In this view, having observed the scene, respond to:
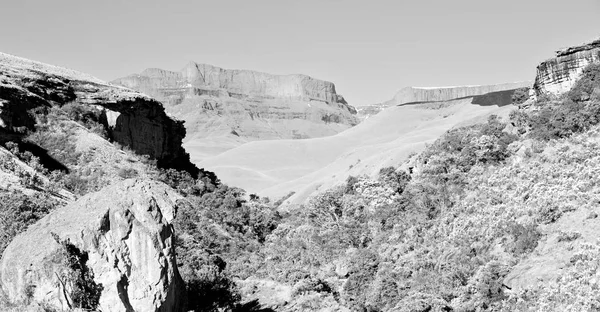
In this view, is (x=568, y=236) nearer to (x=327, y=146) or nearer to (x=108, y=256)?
(x=108, y=256)

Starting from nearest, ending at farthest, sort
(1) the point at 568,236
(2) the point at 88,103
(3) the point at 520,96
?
(1) the point at 568,236 → (3) the point at 520,96 → (2) the point at 88,103

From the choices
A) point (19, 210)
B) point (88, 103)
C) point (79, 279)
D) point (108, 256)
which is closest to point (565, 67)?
point (19, 210)

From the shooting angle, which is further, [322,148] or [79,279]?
[322,148]

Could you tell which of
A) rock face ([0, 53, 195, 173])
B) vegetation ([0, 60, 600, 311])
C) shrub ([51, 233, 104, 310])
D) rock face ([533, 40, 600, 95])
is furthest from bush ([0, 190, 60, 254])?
rock face ([533, 40, 600, 95])

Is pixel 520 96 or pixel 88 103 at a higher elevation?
pixel 88 103

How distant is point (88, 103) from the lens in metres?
48.7

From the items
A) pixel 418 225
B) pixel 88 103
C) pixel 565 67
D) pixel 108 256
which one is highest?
pixel 88 103

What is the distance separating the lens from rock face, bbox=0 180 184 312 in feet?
40.7

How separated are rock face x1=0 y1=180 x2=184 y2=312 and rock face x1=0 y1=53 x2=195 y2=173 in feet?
93.3

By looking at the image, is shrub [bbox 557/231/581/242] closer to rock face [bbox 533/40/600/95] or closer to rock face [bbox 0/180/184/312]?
rock face [bbox 0/180/184/312]

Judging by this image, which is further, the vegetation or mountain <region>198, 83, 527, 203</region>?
mountain <region>198, 83, 527, 203</region>

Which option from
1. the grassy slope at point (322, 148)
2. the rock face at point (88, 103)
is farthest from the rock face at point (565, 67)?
the grassy slope at point (322, 148)

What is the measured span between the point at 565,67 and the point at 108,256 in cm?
3383

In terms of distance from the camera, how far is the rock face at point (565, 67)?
121ft
